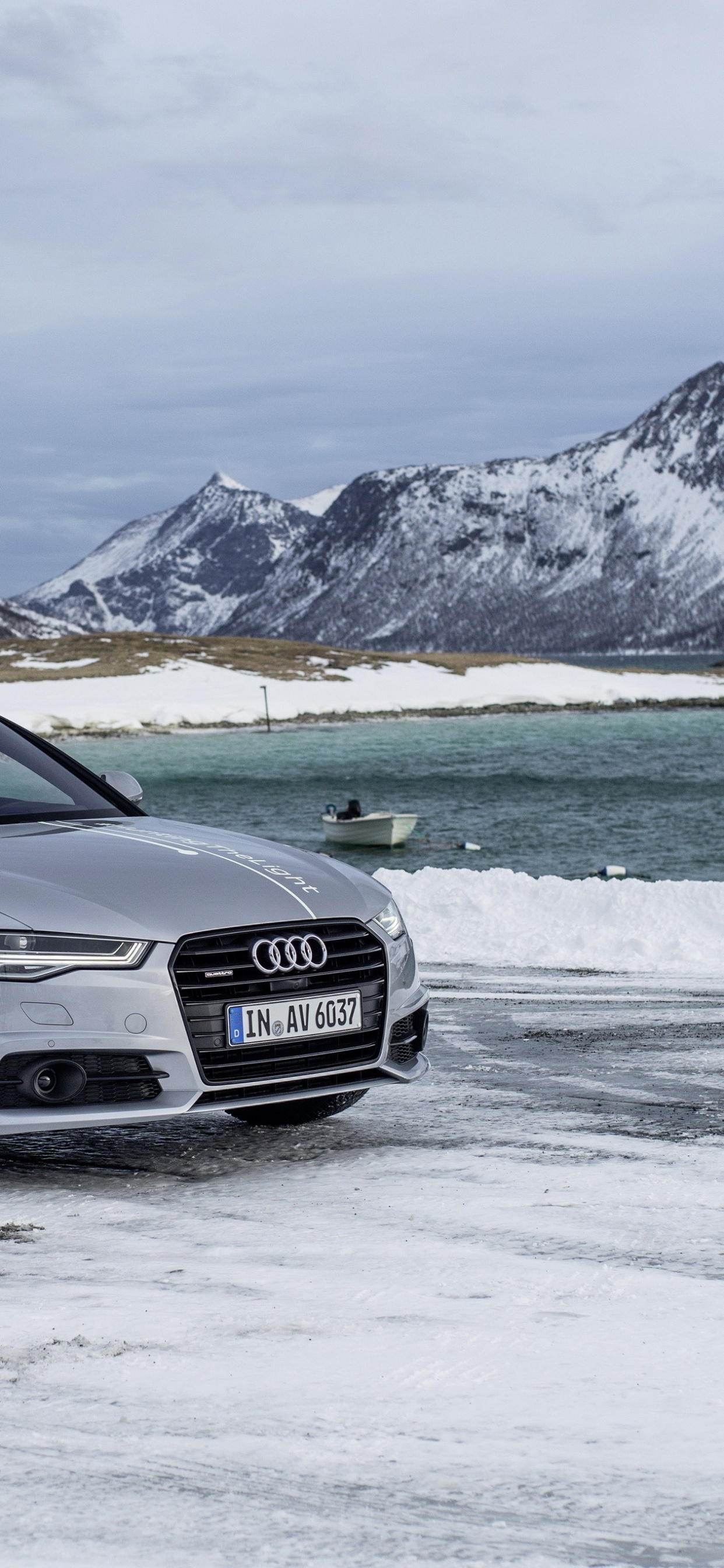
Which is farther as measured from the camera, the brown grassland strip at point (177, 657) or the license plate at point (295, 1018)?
the brown grassland strip at point (177, 657)

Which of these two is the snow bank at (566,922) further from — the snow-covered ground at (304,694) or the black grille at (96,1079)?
the snow-covered ground at (304,694)

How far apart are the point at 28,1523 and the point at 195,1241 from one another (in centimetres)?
168

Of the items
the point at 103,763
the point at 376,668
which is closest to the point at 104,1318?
the point at 103,763

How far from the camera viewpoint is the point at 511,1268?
14.0 feet

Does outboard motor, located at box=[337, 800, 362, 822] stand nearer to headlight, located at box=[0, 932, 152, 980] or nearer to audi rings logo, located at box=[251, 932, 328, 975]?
audi rings logo, located at box=[251, 932, 328, 975]

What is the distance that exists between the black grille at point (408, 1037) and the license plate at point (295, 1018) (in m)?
0.26

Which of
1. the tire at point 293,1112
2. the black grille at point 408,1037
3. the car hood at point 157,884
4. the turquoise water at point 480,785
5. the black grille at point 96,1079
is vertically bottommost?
the turquoise water at point 480,785

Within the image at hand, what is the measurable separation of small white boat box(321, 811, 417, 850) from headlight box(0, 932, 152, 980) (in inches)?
1029

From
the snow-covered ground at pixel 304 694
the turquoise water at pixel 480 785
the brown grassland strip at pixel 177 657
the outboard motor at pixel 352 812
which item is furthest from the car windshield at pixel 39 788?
the brown grassland strip at pixel 177 657

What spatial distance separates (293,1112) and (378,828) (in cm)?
2548

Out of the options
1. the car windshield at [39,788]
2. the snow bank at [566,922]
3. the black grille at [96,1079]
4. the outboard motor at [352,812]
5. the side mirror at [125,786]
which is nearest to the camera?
the black grille at [96,1079]

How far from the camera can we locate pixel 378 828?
103 feet

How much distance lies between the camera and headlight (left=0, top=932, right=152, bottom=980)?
16.2 feet

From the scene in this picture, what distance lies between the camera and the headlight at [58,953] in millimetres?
4930
